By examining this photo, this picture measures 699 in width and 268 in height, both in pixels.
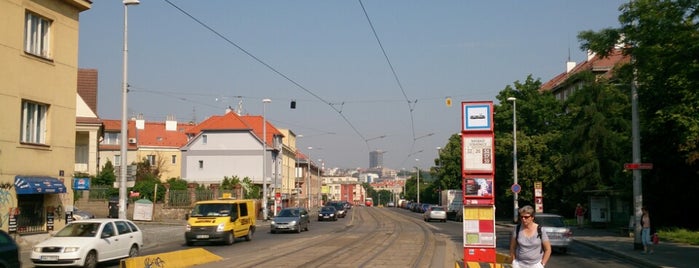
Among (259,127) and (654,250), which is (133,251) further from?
(259,127)

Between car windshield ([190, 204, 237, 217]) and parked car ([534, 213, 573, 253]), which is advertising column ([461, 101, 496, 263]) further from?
car windshield ([190, 204, 237, 217])

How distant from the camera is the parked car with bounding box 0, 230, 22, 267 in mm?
13391

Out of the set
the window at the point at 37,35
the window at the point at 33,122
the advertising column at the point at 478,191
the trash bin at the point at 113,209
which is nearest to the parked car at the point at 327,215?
the trash bin at the point at 113,209

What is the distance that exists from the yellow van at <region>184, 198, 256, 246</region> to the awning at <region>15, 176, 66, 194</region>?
17.8ft

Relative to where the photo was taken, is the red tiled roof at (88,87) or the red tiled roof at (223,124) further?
the red tiled roof at (223,124)

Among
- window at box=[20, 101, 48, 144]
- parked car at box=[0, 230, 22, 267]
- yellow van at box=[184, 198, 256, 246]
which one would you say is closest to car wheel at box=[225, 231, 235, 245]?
yellow van at box=[184, 198, 256, 246]

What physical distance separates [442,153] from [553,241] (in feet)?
216

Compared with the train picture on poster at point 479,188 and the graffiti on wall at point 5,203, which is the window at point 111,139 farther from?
the train picture on poster at point 479,188

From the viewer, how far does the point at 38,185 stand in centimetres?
2361

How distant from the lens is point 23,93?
23.4 metres

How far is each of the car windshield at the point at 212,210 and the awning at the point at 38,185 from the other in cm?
577

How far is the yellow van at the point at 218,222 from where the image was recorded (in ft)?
90.4

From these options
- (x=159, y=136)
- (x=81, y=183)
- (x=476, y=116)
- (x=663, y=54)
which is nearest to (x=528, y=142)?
(x=663, y=54)

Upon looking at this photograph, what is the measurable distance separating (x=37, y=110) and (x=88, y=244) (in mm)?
9145
